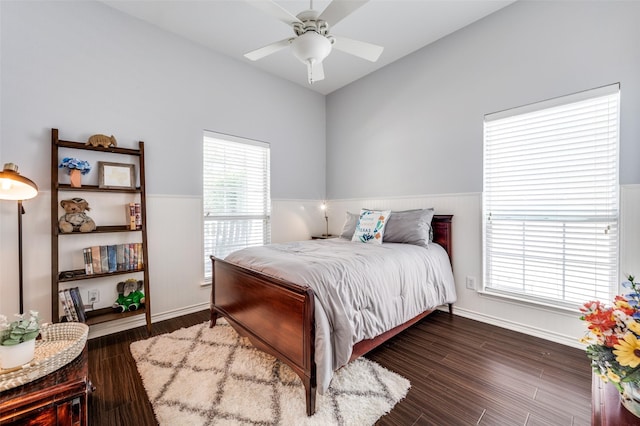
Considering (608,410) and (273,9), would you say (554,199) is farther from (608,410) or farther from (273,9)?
(273,9)

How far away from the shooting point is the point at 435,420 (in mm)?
1417

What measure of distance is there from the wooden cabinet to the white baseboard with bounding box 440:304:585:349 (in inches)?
124

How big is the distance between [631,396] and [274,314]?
1.56 m

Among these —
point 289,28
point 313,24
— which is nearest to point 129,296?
point 313,24

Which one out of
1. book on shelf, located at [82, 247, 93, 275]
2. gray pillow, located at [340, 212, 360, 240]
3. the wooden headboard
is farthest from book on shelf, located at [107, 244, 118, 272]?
the wooden headboard

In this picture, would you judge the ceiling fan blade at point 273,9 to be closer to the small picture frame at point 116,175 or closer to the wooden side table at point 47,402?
the small picture frame at point 116,175

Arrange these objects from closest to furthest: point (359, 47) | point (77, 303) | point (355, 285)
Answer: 1. point (355, 285)
2. point (359, 47)
3. point (77, 303)

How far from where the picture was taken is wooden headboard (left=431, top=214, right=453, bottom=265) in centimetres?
290

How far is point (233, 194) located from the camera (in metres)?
3.42

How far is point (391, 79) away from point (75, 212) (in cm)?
376

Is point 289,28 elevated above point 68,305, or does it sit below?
above

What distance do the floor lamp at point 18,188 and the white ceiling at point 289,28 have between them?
1.87m

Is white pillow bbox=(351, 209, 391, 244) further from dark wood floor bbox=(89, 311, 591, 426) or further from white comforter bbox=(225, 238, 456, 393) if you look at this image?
dark wood floor bbox=(89, 311, 591, 426)

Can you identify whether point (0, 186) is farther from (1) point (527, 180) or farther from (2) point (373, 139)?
(1) point (527, 180)
